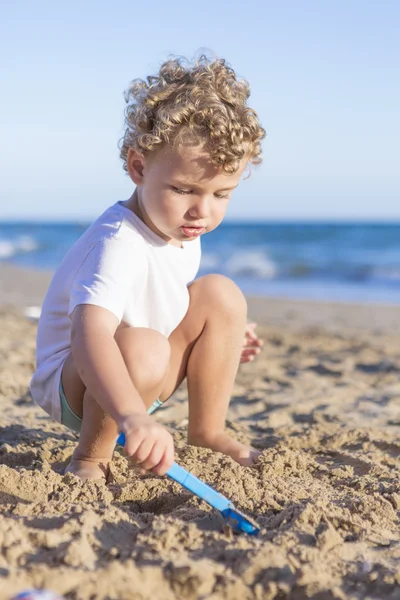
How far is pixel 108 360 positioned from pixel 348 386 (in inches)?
95.1

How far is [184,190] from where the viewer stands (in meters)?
2.06

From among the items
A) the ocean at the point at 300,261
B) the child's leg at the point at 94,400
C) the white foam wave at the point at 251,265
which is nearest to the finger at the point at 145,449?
the child's leg at the point at 94,400

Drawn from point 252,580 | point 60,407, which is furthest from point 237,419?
point 252,580

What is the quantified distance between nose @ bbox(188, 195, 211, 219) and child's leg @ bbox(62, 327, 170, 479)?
375 millimetres

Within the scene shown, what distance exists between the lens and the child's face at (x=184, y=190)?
204 centimetres

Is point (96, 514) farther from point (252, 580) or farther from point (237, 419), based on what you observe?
point (237, 419)

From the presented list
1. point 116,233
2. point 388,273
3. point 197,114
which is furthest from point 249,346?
point 388,273

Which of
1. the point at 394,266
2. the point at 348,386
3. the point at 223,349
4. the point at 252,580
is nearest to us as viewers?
the point at 252,580

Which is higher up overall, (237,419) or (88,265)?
(88,265)

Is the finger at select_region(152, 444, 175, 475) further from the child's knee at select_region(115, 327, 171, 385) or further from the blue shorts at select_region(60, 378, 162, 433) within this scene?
the blue shorts at select_region(60, 378, 162, 433)

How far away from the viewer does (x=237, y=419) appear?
125 inches

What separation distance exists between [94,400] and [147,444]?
0.43 metres

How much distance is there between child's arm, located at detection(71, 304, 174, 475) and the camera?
159cm

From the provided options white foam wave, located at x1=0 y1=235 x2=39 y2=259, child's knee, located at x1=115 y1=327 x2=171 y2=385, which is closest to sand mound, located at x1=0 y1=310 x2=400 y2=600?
child's knee, located at x1=115 y1=327 x2=171 y2=385
